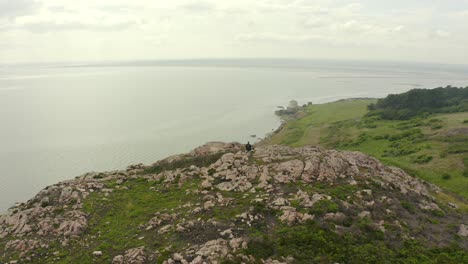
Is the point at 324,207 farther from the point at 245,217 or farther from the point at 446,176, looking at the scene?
the point at 446,176

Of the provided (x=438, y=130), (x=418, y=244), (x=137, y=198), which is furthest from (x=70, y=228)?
(x=438, y=130)

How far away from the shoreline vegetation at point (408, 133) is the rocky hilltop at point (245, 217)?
34.8 ft

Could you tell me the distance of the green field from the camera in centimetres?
4759

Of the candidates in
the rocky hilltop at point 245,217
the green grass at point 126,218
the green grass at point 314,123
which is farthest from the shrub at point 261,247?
the green grass at point 314,123

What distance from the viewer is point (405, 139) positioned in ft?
226

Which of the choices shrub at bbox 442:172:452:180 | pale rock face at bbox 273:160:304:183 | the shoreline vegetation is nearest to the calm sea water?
the shoreline vegetation

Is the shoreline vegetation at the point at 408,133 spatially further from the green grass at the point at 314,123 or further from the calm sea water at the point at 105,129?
the calm sea water at the point at 105,129

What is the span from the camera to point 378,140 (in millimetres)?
73938

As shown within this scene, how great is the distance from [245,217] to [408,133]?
196 feet

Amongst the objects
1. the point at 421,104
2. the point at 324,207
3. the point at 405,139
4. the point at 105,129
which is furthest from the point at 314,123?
the point at 324,207

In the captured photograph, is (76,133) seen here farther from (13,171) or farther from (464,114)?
(464,114)

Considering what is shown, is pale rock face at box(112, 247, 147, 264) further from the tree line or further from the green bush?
the tree line

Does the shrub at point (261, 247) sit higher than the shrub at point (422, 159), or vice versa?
the shrub at point (261, 247)

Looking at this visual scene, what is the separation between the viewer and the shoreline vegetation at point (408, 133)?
4817cm
